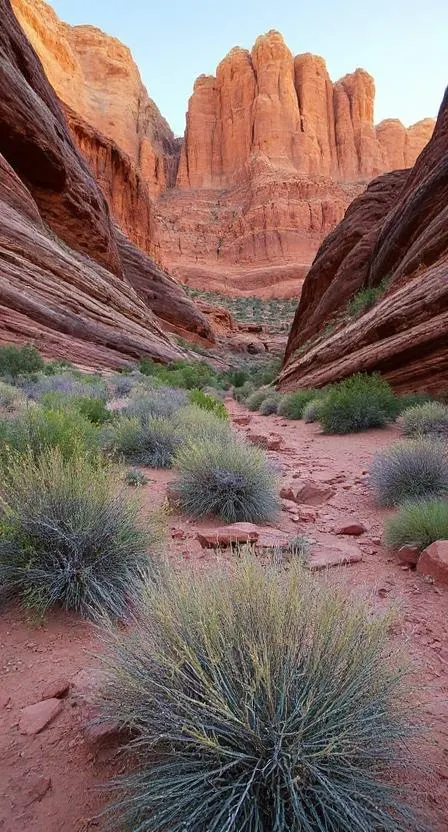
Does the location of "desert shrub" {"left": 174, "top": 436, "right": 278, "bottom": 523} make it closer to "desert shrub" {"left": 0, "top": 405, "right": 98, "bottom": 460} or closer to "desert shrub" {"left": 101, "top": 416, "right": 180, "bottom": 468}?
"desert shrub" {"left": 0, "top": 405, "right": 98, "bottom": 460}

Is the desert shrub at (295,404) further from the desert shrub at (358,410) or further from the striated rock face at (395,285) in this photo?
the desert shrub at (358,410)

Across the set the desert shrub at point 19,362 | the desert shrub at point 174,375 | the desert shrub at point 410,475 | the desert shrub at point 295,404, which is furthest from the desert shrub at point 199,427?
the desert shrub at point 174,375

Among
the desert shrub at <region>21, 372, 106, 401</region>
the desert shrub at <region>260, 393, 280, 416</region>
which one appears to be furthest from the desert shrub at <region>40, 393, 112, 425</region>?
the desert shrub at <region>260, 393, 280, 416</region>

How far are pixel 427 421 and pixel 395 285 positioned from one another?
641 cm

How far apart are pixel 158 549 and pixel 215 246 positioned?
68.5 meters

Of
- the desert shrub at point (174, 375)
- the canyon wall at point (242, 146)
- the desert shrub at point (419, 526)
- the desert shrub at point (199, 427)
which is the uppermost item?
the canyon wall at point (242, 146)

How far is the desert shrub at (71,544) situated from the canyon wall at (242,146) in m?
54.9

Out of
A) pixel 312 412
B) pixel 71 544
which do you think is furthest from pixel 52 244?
pixel 71 544

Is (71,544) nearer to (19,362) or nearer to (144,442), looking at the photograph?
(144,442)

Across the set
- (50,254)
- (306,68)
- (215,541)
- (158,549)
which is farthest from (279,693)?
(306,68)

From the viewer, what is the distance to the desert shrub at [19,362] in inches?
422

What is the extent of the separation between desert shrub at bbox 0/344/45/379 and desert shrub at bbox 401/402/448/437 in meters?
8.34

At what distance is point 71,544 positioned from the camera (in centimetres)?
248

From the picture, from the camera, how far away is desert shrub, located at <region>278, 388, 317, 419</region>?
37.4 feet
